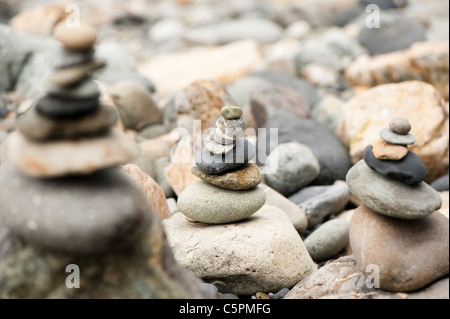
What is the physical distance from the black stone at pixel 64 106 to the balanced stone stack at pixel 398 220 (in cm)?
Result: 198

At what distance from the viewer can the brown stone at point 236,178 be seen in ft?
14.2

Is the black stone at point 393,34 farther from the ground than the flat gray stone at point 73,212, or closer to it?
closer to it

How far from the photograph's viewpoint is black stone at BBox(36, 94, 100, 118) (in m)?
2.62

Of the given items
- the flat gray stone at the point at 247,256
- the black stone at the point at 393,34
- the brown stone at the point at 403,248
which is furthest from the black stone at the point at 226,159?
the black stone at the point at 393,34

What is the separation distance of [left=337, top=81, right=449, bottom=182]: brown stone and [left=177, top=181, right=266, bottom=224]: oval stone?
8.49ft

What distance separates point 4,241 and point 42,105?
963mm

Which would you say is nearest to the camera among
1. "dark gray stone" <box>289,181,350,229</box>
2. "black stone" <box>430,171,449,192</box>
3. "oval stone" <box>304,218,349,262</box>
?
"oval stone" <box>304,218,349,262</box>

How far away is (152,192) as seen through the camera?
4.67 meters

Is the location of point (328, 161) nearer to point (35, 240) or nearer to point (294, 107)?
point (294, 107)

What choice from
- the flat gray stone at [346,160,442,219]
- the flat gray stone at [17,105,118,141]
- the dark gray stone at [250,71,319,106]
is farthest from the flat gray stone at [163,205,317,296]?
the dark gray stone at [250,71,319,106]

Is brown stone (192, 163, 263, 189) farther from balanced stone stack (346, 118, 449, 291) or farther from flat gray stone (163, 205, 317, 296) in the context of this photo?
balanced stone stack (346, 118, 449, 291)

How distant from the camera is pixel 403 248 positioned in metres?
3.32

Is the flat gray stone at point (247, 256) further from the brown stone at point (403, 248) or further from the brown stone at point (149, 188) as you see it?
the brown stone at point (403, 248)
